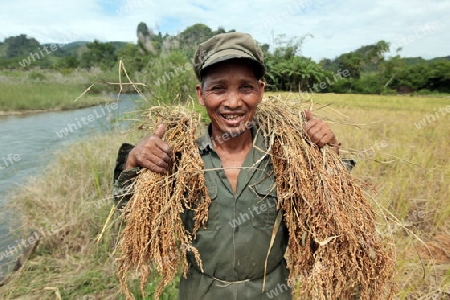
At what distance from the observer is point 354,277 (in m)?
1.21

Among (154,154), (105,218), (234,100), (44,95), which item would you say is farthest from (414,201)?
(44,95)

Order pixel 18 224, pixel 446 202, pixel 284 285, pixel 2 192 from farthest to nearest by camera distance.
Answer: pixel 2 192 → pixel 18 224 → pixel 446 202 → pixel 284 285

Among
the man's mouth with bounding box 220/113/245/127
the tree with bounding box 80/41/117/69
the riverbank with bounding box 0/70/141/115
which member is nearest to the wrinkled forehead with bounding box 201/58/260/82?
the man's mouth with bounding box 220/113/245/127

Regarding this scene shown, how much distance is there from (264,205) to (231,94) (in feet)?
1.67

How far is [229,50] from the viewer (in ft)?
4.10

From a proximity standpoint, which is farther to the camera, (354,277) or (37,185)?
(37,185)

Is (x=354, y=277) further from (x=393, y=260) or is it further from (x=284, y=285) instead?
(x=284, y=285)

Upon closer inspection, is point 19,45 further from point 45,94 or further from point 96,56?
point 45,94

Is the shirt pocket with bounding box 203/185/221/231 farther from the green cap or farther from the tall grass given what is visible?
the tall grass

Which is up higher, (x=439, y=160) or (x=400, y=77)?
(x=439, y=160)

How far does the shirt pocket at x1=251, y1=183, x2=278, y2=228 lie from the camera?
4.29 ft

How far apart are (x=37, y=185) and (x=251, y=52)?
4.49 metres

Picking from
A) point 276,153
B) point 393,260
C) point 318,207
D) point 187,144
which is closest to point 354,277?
point 393,260

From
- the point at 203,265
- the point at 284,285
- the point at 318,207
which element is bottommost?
the point at 284,285
